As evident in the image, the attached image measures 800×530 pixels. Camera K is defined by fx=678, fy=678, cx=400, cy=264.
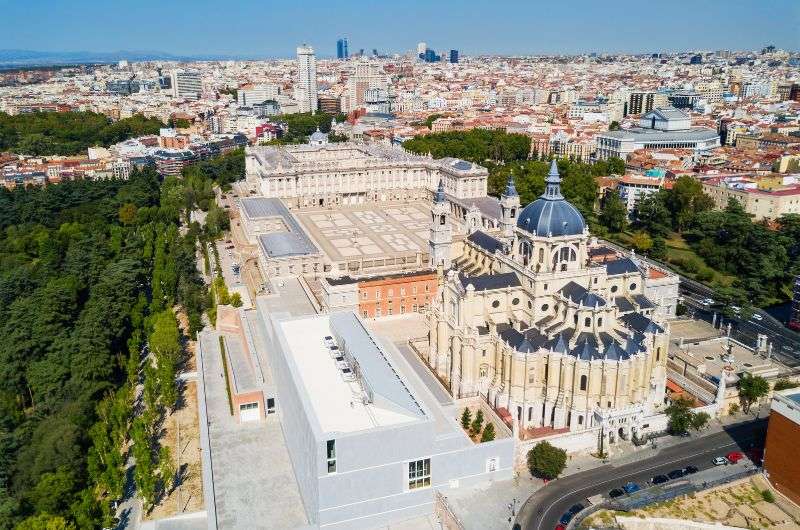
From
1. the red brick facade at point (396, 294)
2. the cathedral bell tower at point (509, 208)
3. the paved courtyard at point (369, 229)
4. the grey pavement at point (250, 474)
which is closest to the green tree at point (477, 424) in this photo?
the grey pavement at point (250, 474)

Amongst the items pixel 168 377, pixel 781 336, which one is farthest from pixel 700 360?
pixel 168 377

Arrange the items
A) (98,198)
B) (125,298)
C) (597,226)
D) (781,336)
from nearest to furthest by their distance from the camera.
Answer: (781,336) < (125,298) < (597,226) < (98,198)

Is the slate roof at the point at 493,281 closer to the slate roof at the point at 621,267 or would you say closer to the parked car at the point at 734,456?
the slate roof at the point at 621,267

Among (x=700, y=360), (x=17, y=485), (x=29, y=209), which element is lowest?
(x=17, y=485)

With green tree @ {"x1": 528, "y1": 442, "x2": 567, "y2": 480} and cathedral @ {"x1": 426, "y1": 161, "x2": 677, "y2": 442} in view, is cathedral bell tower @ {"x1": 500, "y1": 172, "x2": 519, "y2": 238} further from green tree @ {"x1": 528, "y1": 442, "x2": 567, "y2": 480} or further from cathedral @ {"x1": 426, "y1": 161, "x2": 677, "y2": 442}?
green tree @ {"x1": 528, "y1": 442, "x2": 567, "y2": 480}

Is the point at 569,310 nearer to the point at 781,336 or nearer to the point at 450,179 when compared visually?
the point at 781,336

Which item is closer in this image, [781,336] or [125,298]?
[781,336]
